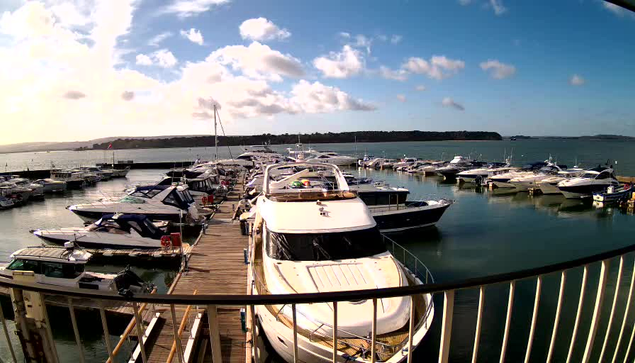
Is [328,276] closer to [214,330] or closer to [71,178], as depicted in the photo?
[214,330]

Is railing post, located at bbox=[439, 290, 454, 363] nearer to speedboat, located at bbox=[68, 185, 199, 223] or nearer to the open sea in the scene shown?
the open sea

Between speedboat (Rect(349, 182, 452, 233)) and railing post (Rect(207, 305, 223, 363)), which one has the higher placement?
railing post (Rect(207, 305, 223, 363))

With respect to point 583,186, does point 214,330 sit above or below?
above

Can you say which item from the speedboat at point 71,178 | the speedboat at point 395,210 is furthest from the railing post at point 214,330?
the speedboat at point 71,178

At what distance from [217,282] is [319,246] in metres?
5.29

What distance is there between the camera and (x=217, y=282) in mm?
11688

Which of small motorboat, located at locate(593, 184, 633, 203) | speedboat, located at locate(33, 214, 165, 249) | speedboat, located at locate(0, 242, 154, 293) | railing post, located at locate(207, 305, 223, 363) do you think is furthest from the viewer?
small motorboat, located at locate(593, 184, 633, 203)

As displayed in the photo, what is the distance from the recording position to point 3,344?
10.1m

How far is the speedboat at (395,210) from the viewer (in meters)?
20.7

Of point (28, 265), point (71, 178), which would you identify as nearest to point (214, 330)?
point (28, 265)

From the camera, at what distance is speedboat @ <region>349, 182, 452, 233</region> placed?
2069 centimetres

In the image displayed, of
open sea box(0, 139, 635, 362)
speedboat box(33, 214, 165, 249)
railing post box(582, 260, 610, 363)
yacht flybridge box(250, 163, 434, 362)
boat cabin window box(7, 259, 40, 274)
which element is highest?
railing post box(582, 260, 610, 363)

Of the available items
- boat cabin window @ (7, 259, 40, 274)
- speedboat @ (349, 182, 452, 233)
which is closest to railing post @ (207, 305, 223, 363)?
boat cabin window @ (7, 259, 40, 274)

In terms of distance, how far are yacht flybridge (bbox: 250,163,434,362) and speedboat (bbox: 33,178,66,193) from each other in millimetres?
43362
